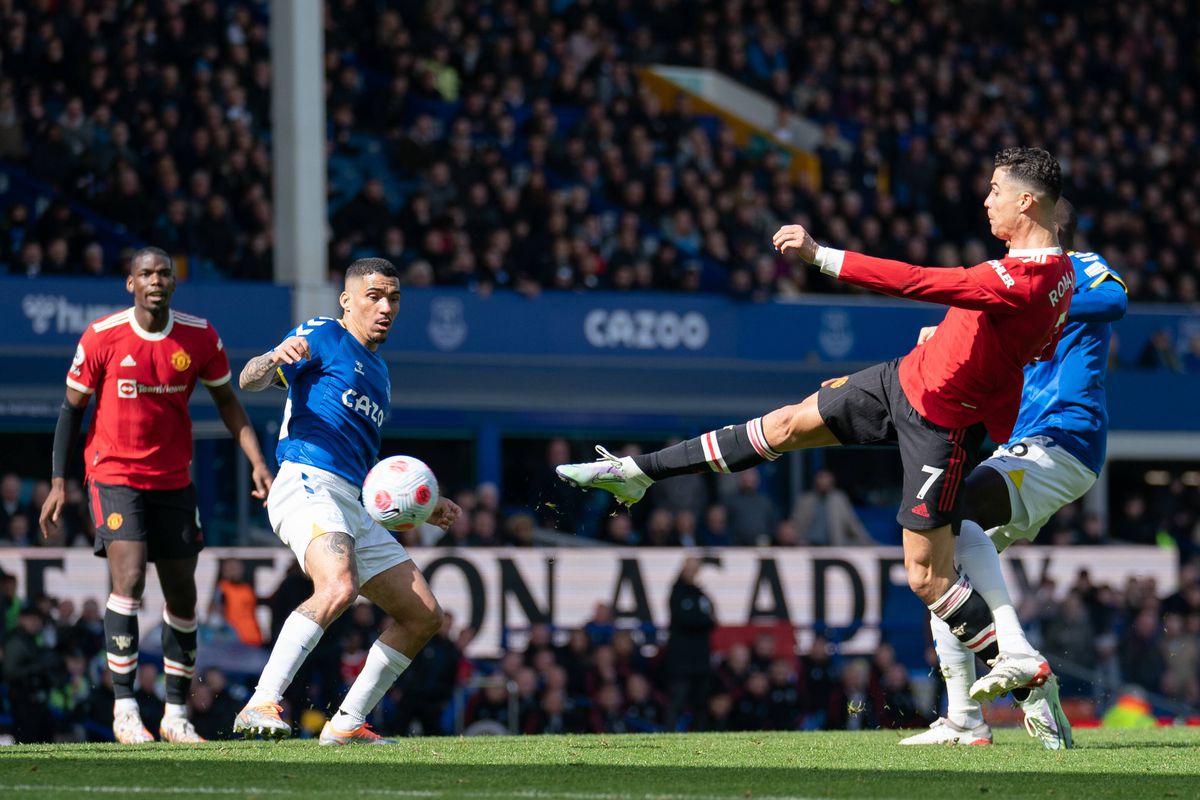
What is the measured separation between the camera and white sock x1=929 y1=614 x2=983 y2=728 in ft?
26.9

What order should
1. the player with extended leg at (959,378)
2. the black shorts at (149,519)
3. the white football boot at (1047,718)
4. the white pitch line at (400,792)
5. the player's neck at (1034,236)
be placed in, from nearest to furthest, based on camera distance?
the white pitch line at (400,792) → the player with extended leg at (959,378) → the player's neck at (1034,236) → the white football boot at (1047,718) → the black shorts at (149,519)

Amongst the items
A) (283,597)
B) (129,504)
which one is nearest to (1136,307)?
(283,597)

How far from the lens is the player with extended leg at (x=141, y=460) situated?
8.92 meters

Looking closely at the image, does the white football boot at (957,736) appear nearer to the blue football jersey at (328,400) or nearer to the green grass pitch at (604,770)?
the green grass pitch at (604,770)

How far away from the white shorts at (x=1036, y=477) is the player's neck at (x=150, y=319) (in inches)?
159

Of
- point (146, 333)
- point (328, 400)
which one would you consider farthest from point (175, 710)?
point (328, 400)

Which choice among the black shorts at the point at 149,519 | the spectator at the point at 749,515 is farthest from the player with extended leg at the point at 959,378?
the spectator at the point at 749,515

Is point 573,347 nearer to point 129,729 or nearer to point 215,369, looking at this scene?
point 215,369

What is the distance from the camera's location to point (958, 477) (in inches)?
293

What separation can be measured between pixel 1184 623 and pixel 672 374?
6094mm

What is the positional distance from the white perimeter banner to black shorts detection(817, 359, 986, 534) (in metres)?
6.48

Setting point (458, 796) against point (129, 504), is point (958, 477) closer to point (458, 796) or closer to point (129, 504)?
point (458, 796)

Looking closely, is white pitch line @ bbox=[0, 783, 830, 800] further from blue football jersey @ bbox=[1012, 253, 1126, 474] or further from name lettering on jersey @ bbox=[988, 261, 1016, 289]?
blue football jersey @ bbox=[1012, 253, 1126, 474]

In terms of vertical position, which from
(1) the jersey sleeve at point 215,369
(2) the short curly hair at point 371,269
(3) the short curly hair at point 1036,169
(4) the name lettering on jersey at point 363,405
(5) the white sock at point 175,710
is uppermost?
(3) the short curly hair at point 1036,169
